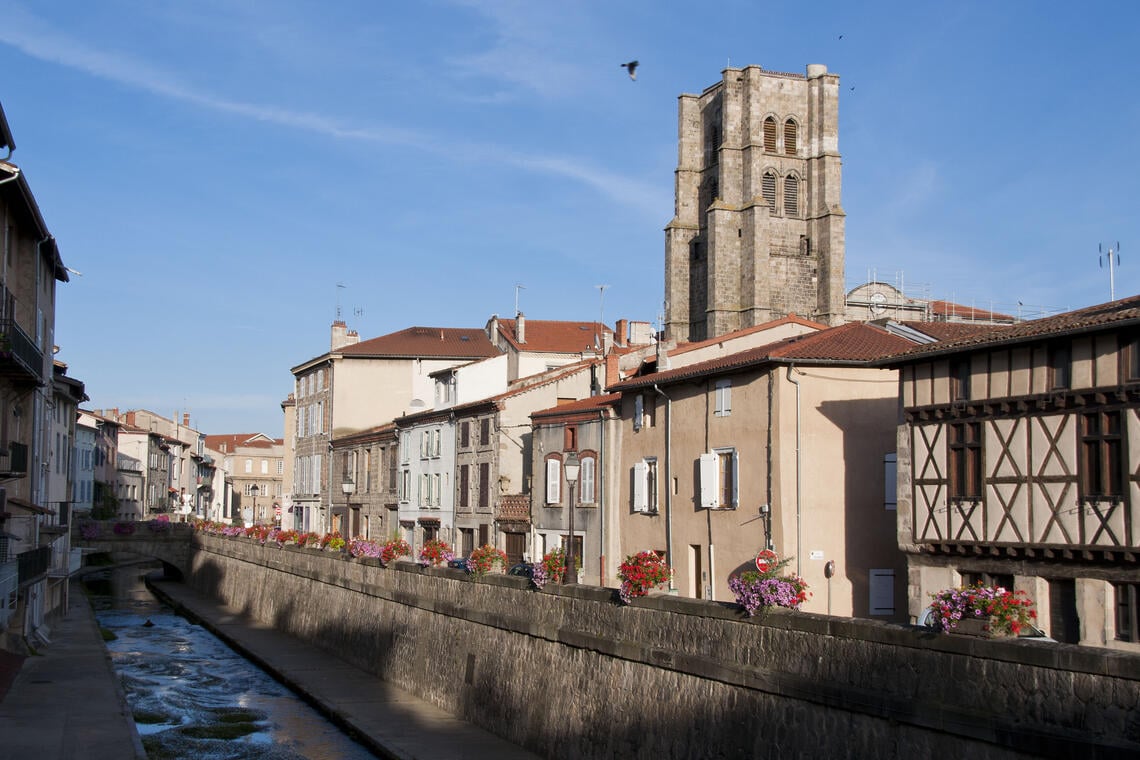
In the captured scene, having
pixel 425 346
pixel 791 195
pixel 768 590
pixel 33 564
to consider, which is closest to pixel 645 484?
pixel 33 564

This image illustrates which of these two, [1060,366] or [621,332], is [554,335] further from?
[1060,366]

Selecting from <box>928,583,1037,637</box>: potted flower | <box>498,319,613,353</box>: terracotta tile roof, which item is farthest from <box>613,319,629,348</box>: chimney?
<box>928,583,1037,637</box>: potted flower

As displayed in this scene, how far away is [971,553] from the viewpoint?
22.4m

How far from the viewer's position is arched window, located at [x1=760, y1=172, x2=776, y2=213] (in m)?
79.0

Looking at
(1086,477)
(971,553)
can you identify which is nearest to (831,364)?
(971,553)

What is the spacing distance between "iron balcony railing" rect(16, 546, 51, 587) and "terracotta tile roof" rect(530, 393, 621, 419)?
54.3 ft

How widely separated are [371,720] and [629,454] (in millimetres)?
12257

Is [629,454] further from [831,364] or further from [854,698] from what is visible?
[854,698]

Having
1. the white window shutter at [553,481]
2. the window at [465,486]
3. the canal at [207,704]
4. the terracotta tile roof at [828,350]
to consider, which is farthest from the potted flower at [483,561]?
the window at [465,486]

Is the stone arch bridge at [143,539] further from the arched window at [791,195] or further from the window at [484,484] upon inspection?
the arched window at [791,195]

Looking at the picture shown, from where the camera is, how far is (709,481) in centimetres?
3098

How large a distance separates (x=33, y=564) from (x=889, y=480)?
23001 mm

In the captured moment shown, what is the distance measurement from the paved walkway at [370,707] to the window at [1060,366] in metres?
12.1

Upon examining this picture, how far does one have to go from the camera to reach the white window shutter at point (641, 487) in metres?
35.4
